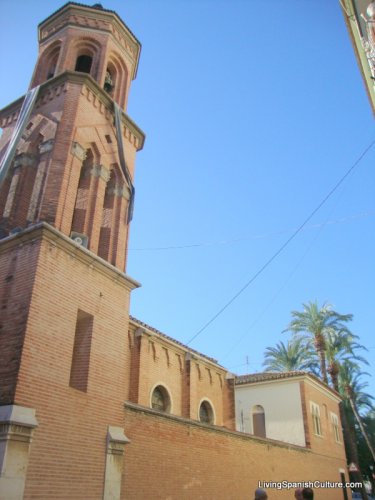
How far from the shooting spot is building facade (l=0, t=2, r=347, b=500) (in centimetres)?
865

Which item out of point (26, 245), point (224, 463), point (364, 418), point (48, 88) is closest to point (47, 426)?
point (26, 245)

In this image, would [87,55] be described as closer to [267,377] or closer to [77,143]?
[77,143]

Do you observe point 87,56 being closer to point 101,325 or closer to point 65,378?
point 101,325

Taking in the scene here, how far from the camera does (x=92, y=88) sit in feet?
44.9

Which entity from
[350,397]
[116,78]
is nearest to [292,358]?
[350,397]

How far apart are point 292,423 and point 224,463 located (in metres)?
9.07

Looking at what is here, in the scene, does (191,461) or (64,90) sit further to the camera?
(64,90)

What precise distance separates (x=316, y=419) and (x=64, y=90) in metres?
20.3

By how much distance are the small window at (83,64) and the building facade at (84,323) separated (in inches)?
1.5

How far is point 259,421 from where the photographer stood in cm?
2295

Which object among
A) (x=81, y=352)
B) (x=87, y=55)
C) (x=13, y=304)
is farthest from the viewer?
(x=87, y=55)

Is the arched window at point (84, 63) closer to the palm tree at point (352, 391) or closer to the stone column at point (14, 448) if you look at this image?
the stone column at point (14, 448)

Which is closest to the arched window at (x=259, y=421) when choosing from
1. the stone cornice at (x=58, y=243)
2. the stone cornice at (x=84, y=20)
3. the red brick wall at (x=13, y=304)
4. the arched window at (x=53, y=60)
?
the stone cornice at (x=58, y=243)

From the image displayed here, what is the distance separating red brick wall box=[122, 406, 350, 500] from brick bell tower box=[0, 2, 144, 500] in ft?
3.10
